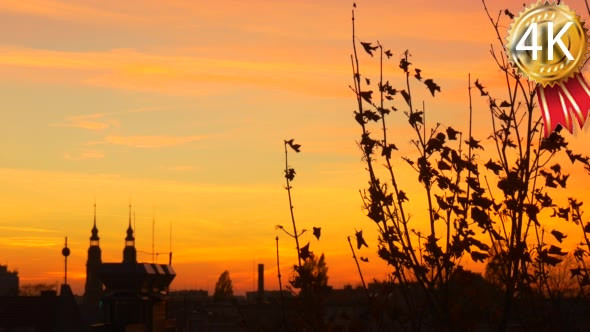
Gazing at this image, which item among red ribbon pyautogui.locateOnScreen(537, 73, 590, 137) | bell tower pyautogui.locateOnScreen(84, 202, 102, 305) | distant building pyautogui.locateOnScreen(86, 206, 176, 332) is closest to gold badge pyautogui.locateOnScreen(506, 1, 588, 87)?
red ribbon pyautogui.locateOnScreen(537, 73, 590, 137)

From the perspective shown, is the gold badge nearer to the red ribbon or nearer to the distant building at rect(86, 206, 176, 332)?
the red ribbon

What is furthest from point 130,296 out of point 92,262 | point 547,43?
point 92,262

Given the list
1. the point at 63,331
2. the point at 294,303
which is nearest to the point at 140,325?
the point at 63,331

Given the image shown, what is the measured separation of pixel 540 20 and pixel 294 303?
4502mm

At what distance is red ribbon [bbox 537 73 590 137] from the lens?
10945 millimetres

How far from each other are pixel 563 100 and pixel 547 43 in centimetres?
107

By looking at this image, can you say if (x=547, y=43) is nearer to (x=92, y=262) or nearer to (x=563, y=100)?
(x=563, y=100)

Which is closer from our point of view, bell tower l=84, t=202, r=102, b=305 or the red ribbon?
the red ribbon

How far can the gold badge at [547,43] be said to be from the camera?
1159 centimetres

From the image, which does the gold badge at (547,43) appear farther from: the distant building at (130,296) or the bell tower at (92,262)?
the bell tower at (92,262)

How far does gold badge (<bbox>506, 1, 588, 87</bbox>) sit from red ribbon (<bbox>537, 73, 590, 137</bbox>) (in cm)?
9

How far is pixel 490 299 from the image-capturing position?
11.3 metres

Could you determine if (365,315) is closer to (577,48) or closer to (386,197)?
(386,197)

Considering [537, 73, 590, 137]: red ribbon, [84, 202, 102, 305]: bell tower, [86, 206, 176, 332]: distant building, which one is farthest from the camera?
[84, 202, 102, 305]: bell tower
